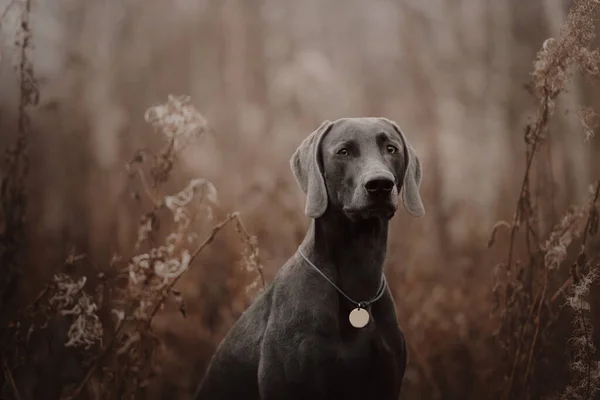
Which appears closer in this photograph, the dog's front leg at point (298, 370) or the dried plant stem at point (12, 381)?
the dog's front leg at point (298, 370)

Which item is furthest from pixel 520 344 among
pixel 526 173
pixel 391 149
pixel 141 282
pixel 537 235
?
pixel 141 282

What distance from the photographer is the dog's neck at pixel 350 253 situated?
7.02ft

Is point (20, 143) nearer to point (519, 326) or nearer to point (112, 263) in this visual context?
point (112, 263)

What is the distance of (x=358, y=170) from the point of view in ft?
6.77

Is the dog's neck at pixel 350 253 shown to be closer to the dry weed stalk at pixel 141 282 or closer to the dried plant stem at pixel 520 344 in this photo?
the dry weed stalk at pixel 141 282

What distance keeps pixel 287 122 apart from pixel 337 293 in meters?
1.04

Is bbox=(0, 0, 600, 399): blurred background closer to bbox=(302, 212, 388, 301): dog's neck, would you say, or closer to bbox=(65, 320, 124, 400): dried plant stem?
bbox=(65, 320, 124, 400): dried plant stem

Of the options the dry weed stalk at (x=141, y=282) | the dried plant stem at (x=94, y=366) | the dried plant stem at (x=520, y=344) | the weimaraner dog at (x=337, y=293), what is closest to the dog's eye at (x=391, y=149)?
the weimaraner dog at (x=337, y=293)

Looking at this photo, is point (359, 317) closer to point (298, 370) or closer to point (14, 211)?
point (298, 370)

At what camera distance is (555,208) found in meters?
2.86

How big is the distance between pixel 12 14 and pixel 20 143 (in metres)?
0.57

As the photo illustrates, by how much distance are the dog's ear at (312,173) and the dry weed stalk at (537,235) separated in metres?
1.11

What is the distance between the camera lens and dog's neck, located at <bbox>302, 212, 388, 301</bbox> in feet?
7.02

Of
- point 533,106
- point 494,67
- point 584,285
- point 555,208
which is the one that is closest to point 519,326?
point 584,285
